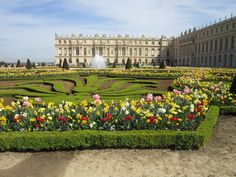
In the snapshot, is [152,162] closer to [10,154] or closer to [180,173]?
[180,173]

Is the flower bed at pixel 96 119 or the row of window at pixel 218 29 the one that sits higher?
the row of window at pixel 218 29

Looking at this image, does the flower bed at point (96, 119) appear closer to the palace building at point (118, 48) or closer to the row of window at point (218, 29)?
the row of window at point (218, 29)

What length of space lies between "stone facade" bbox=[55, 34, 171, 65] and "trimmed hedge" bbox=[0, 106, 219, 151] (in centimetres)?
8814

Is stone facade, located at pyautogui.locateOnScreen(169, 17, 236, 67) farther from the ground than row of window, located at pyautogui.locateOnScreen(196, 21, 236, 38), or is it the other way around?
row of window, located at pyautogui.locateOnScreen(196, 21, 236, 38)

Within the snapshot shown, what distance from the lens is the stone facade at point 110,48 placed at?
9412 centimetres

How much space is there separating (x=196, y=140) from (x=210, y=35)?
62055 mm

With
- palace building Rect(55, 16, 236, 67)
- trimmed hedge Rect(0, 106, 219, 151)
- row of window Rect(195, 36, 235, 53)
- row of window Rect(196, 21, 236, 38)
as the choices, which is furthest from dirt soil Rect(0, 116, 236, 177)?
palace building Rect(55, 16, 236, 67)

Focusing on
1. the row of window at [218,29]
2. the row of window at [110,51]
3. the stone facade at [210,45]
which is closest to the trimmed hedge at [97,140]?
the stone facade at [210,45]

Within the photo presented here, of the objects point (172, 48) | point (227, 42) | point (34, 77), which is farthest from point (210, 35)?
point (34, 77)

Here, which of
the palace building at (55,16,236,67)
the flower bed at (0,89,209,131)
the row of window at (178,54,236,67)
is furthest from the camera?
the palace building at (55,16,236,67)

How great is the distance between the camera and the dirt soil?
504 cm

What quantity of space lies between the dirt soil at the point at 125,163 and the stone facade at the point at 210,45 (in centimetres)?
4916

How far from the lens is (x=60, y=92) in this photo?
12.5 meters

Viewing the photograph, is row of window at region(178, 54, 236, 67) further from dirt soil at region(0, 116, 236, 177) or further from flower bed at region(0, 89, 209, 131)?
dirt soil at region(0, 116, 236, 177)
